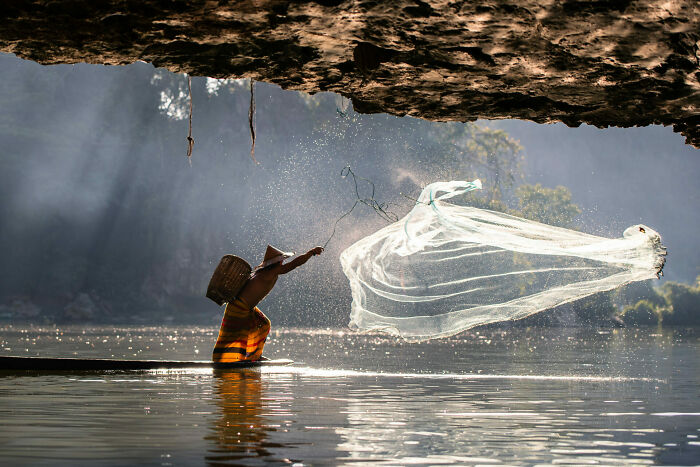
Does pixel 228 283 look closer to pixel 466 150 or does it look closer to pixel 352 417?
pixel 352 417

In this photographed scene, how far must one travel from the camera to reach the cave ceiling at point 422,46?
4.25m

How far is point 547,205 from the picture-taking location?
2461 inches

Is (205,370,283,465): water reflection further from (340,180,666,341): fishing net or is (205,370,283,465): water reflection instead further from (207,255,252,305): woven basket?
(340,180,666,341): fishing net

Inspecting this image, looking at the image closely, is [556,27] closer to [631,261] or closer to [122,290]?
[631,261]

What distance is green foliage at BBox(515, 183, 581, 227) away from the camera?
6184cm

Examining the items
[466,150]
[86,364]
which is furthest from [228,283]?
[466,150]

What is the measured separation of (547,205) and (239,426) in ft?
190

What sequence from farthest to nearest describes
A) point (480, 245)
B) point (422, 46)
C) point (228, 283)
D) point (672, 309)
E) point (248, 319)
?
point (672, 309) < point (248, 319) < point (228, 283) < point (480, 245) < point (422, 46)

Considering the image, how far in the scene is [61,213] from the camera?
54531 mm

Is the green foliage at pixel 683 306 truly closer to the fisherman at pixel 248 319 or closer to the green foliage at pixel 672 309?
the green foliage at pixel 672 309

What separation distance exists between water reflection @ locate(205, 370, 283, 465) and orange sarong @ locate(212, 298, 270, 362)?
186cm

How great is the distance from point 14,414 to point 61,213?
49.6 metres

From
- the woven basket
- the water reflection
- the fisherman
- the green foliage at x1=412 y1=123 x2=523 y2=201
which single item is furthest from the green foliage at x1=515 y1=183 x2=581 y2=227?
the water reflection

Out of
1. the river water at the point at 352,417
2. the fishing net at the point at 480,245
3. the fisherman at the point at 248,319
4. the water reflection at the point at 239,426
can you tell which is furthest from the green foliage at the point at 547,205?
the water reflection at the point at 239,426
